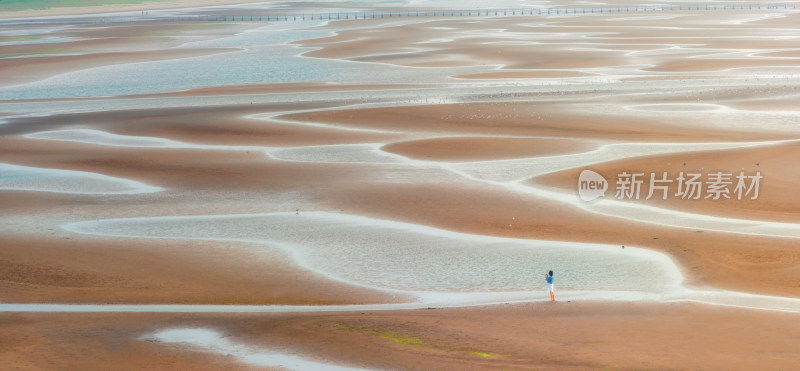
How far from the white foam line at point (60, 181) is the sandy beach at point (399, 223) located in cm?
13

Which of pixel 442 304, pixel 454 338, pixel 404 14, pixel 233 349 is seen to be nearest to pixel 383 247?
pixel 442 304

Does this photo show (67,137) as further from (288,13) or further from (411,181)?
(288,13)

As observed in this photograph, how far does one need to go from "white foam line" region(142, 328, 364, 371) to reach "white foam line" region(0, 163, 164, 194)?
38.3 feet

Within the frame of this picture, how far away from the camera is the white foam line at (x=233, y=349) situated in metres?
14.6

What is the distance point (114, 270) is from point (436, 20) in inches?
3286

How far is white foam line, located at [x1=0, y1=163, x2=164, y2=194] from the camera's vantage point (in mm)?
27422

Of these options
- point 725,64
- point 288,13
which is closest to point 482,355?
point 725,64

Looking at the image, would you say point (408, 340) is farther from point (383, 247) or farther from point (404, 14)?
point (404, 14)

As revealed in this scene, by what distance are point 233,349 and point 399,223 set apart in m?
8.36

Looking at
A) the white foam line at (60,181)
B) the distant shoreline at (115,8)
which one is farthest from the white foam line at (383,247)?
the distant shoreline at (115,8)

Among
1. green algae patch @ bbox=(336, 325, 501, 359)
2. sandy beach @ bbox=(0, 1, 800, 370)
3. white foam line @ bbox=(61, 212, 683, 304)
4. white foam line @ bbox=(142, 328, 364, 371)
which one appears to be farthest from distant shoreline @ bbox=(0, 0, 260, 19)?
green algae patch @ bbox=(336, 325, 501, 359)

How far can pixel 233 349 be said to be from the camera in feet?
50.5

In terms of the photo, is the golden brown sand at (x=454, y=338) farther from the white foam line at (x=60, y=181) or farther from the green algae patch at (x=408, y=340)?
the white foam line at (x=60, y=181)

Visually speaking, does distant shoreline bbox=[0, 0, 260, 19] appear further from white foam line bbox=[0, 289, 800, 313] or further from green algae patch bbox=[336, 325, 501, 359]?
green algae patch bbox=[336, 325, 501, 359]
